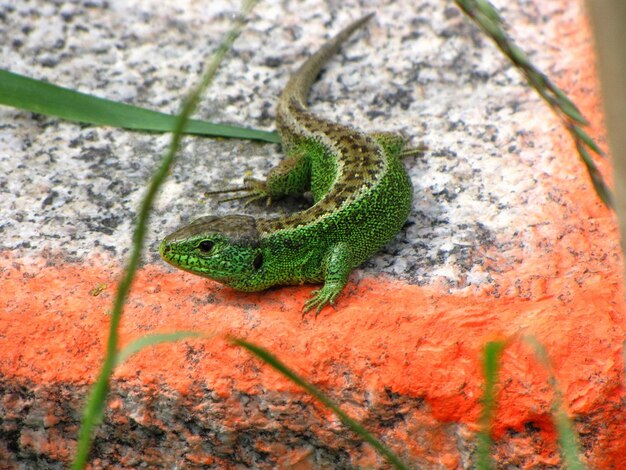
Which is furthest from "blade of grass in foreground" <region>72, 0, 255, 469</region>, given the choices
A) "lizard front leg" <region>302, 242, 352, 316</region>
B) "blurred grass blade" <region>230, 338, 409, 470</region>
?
"lizard front leg" <region>302, 242, 352, 316</region>

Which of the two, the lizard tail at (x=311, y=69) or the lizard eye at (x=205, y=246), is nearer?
the lizard eye at (x=205, y=246)

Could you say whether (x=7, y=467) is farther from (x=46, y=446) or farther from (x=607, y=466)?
(x=607, y=466)

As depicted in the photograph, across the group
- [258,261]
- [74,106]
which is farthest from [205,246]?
[74,106]

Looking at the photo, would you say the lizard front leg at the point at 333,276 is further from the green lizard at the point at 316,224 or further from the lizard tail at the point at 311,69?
the lizard tail at the point at 311,69

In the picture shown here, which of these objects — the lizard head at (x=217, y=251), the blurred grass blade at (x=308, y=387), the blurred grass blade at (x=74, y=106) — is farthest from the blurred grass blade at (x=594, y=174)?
the blurred grass blade at (x=74, y=106)

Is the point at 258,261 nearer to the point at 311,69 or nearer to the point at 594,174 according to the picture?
the point at 311,69
